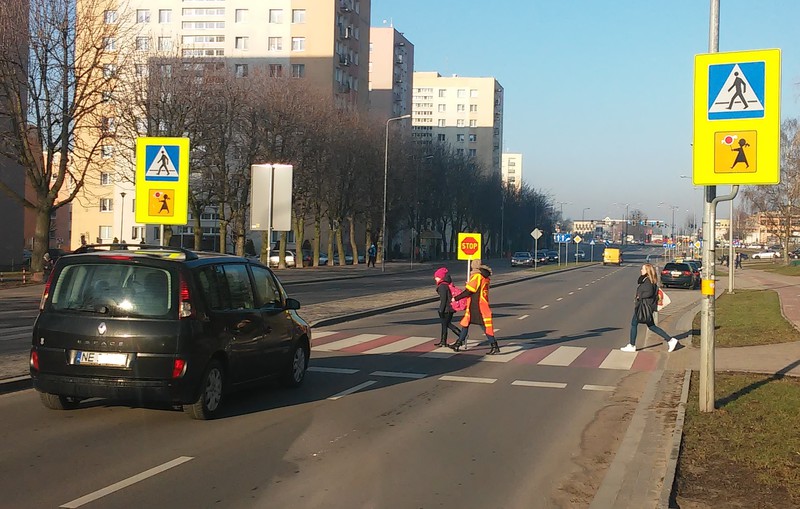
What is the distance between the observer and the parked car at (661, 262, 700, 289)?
4419 centimetres

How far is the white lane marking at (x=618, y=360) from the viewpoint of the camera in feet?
46.9

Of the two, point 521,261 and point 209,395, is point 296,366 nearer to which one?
point 209,395

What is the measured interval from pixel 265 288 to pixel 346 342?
6.58 metres

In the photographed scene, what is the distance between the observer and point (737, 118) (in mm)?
8742

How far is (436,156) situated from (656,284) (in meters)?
67.7

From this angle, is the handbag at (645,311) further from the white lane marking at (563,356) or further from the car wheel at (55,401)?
the car wheel at (55,401)

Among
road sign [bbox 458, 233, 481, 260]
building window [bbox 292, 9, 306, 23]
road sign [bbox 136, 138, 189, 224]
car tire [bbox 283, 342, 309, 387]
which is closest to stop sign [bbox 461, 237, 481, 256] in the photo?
road sign [bbox 458, 233, 481, 260]

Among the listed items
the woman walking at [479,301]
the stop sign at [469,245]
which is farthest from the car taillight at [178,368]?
the stop sign at [469,245]

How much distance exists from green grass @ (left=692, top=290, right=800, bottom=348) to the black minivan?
11749 mm

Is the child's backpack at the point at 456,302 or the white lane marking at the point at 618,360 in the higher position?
the child's backpack at the point at 456,302

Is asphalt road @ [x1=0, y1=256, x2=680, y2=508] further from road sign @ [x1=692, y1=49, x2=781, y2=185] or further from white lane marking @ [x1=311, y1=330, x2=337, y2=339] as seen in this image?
white lane marking @ [x1=311, y1=330, x2=337, y2=339]

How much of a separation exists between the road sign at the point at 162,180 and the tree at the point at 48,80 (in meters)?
17.9

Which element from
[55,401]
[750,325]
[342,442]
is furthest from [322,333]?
→ [750,325]

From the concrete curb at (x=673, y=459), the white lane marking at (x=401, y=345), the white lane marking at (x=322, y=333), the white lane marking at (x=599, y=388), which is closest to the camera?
the concrete curb at (x=673, y=459)
